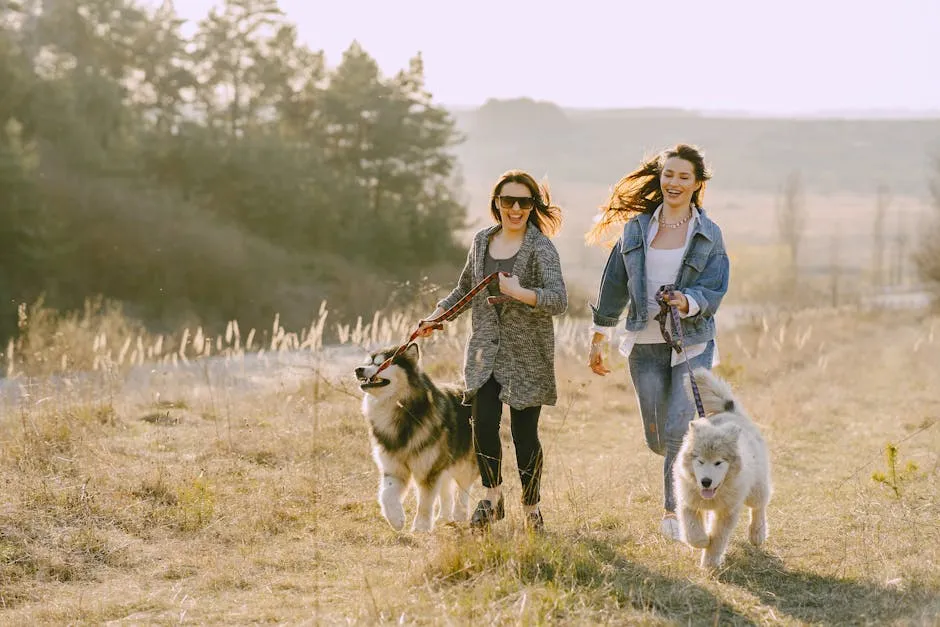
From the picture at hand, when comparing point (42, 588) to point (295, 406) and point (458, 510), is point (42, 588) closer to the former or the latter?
point (458, 510)

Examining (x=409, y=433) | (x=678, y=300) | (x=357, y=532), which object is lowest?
(x=357, y=532)

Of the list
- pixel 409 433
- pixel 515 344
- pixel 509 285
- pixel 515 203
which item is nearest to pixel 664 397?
pixel 515 344

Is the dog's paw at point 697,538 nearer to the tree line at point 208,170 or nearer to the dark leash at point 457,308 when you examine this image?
the dark leash at point 457,308

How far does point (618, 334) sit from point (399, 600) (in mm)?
2455

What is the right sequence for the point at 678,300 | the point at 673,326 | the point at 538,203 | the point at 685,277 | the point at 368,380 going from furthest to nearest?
the point at 368,380
the point at 538,203
the point at 685,277
the point at 673,326
the point at 678,300

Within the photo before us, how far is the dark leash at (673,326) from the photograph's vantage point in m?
5.15

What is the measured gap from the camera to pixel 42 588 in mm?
5043

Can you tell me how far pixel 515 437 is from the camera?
5559 millimetres

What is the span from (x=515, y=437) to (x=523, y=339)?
1.99 feet

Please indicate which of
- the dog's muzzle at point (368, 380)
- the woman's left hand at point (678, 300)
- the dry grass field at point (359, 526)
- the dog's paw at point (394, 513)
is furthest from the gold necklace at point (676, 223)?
the dog's paw at point (394, 513)

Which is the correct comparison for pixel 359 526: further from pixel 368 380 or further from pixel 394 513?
pixel 368 380

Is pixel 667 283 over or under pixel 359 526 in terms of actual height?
over

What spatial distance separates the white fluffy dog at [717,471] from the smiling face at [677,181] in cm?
102

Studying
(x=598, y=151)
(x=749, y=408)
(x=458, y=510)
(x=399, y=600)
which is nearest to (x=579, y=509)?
(x=458, y=510)
